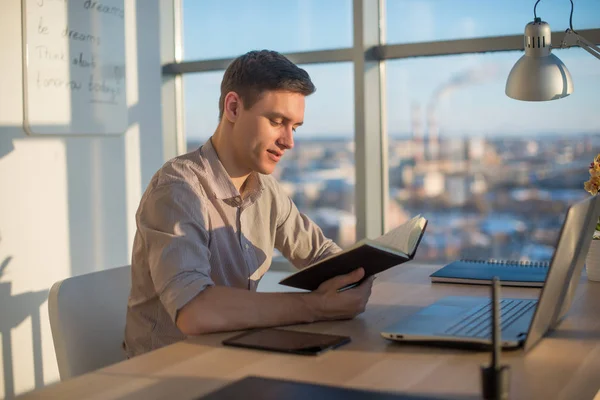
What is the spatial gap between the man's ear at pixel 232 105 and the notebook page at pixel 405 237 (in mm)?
536

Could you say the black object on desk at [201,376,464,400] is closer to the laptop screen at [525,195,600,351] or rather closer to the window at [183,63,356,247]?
the laptop screen at [525,195,600,351]

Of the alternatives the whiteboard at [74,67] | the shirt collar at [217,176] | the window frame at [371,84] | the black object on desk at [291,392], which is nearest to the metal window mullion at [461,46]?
the window frame at [371,84]

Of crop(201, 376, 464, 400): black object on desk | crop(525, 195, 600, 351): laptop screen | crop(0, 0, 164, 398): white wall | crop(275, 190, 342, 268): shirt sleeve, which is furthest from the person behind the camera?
crop(0, 0, 164, 398): white wall

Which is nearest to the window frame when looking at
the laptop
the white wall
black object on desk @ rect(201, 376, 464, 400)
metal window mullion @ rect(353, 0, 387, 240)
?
metal window mullion @ rect(353, 0, 387, 240)

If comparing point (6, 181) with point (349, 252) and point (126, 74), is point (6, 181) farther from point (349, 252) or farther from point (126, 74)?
point (349, 252)

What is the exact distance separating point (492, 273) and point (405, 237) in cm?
59

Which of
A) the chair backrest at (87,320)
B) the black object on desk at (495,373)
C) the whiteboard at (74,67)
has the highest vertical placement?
the whiteboard at (74,67)

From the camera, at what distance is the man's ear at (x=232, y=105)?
2.04 metres

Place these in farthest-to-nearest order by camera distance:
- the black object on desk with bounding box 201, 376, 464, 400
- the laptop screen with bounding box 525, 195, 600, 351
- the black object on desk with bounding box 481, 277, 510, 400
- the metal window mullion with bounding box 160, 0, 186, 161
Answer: the metal window mullion with bounding box 160, 0, 186, 161, the laptop screen with bounding box 525, 195, 600, 351, the black object on desk with bounding box 201, 376, 464, 400, the black object on desk with bounding box 481, 277, 510, 400

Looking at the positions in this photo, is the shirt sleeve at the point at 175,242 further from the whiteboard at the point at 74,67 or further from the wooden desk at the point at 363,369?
the whiteboard at the point at 74,67

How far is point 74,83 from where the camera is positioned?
3.16 meters

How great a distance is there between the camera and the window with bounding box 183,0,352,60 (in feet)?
11.3

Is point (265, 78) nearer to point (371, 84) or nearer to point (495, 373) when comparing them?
point (495, 373)

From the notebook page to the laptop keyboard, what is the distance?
20 centimetres
